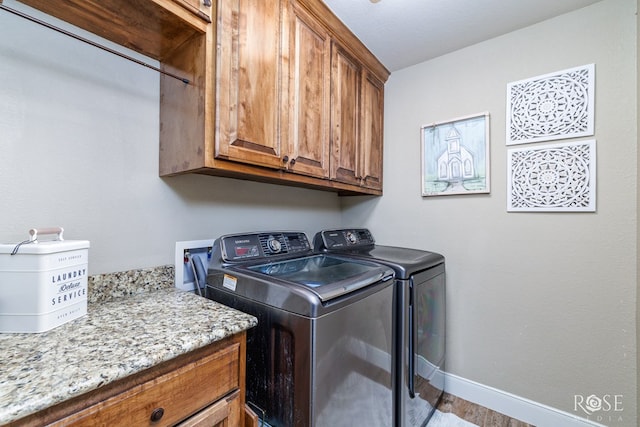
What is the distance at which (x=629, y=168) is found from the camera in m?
1.39

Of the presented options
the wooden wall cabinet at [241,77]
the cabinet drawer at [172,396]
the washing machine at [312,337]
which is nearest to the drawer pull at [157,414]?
the cabinet drawer at [172,396]

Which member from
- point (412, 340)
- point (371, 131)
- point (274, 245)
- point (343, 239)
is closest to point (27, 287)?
point (274, 245)

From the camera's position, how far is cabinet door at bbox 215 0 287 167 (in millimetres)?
1061

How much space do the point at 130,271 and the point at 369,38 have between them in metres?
1.93

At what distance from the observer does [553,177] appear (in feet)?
5.13

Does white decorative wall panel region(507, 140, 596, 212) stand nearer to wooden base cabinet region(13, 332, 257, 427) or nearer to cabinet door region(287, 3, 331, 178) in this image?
cabinet door region(287, 3, 331, 178)

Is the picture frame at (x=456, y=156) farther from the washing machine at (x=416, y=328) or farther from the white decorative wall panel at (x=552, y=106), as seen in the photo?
the washing machine at (x=416, y=328)

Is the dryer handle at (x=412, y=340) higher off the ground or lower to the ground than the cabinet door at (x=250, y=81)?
lower

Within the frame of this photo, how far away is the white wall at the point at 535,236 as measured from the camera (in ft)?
4.62

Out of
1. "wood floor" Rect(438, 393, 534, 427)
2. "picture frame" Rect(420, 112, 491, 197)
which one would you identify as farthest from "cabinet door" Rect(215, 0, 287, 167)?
"wood floor" Rect(438, 393, 534, 427)

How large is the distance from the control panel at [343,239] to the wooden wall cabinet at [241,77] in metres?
0.43

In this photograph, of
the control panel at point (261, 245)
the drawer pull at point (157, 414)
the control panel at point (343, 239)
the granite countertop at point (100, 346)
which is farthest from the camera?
the control panel at point (343, 239)

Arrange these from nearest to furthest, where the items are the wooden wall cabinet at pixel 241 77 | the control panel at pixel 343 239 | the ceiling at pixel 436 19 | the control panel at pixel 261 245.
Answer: the wooden wall cabinet at pixel 241 77 → the control panel at pixel 261 245 → the ceiling at pixel 436 19 → the control panel at pixel 343 239

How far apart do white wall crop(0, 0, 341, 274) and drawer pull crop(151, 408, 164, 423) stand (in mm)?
697
